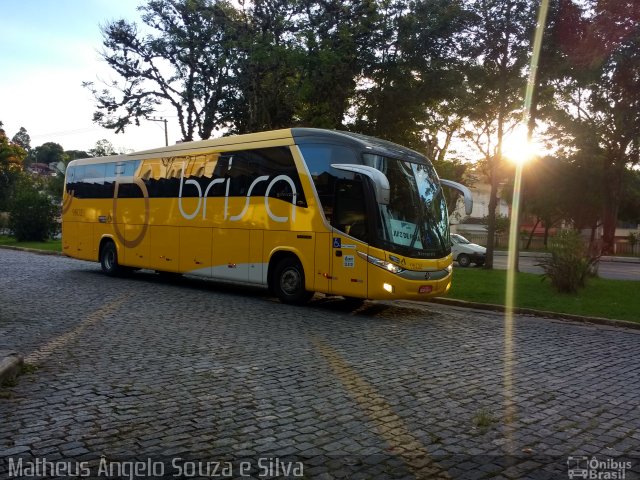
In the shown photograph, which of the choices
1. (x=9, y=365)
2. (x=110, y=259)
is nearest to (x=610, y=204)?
(x=110, y=259)

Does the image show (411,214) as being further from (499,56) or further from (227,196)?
(499,56)

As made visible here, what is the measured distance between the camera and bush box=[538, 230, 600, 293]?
14.6 m

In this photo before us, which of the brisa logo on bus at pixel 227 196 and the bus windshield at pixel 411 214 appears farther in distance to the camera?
the brisa logo on bus at pixel 227 196

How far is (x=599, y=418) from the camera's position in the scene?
17.4ft

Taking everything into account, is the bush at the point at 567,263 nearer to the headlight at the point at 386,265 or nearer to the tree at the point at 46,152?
the headlight at the point at 386,265

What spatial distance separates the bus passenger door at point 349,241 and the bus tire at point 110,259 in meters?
8.62

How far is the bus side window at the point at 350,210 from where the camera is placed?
11.5 m

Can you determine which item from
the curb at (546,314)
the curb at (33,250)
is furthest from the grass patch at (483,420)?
the curb at (33,250)

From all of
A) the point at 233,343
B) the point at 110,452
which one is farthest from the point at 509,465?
the point at 233,343

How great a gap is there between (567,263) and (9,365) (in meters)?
12.6

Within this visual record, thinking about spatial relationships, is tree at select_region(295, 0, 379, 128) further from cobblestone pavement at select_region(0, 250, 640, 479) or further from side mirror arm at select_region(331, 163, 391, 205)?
cobblestone pavement at select_region(0, 250, 640, 479)

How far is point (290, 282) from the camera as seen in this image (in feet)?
42.5

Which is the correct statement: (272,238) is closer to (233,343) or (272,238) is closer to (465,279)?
(233,343)

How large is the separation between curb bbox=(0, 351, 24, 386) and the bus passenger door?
6.36m
